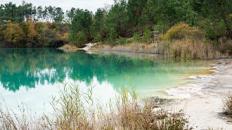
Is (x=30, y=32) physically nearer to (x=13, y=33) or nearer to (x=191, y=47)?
(x=13, y=33)

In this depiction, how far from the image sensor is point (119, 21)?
6925 centimetres

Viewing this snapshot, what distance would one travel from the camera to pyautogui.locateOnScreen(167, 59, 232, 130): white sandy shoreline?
9.69 metres

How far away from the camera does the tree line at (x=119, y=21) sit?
118 ft

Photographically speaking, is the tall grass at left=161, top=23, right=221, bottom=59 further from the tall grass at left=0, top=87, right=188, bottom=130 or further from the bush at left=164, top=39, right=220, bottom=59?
the tall grass at left=0, top=87, right=188, bottom=130

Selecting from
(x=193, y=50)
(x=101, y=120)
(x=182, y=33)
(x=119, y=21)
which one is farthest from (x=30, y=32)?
(x=101, y=120)

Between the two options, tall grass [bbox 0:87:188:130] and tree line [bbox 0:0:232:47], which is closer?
tall grass [bbox 0:87:188:130]

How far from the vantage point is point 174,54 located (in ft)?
120

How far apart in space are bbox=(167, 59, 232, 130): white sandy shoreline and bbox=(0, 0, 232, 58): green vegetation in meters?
15.8

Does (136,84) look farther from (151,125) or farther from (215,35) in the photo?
(215,35)

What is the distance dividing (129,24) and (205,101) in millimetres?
57541

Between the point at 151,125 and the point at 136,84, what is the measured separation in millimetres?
11670

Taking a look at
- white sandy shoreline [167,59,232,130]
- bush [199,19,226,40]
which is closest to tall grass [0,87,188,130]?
white sandy shoreline [167,59,232,130]

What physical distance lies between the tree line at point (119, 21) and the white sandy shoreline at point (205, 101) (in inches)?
626

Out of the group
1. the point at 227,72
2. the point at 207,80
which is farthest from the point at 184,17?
the point at 207,80
